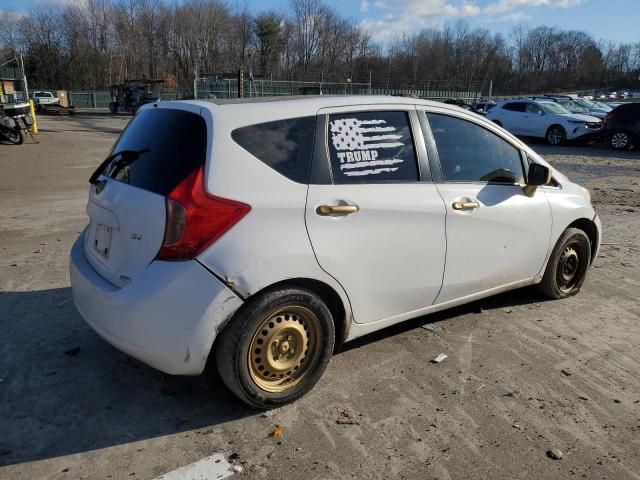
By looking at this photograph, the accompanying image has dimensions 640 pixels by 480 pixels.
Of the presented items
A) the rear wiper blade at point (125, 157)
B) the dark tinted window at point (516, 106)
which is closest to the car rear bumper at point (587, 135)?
the dark tinted window at point (516, 106)

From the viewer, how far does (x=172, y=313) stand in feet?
8.36

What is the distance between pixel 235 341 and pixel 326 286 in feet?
2.00

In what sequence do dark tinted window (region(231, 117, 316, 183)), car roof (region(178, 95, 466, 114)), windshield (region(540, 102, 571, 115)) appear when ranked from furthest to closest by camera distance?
windshield (region(540, 102, 571, 115)), car roof (region(178, 95, 466, 114)), dark tinted window (region(231, 117, 316, 183))

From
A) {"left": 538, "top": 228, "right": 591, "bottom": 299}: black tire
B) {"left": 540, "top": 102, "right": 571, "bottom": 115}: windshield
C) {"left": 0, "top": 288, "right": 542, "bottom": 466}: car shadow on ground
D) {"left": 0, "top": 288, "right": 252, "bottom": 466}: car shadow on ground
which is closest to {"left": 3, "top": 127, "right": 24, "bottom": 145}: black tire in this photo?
{"left": 0, "top": 288, "right": 542, "bottom": 466}: car shadow on ground

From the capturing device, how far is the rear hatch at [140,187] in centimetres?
265

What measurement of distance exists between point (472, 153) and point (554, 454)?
2060mm

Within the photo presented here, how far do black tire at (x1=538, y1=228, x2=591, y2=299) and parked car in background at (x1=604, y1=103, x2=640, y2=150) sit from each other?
1638 cm

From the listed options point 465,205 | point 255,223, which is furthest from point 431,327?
point 255,223

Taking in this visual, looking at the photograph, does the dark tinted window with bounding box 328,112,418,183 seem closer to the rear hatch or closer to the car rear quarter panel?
the car rear quarter panel

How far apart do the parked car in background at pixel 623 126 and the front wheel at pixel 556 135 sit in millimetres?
1415

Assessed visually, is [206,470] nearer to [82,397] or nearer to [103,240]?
[82,397]

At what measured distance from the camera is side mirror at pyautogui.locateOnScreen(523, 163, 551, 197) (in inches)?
156

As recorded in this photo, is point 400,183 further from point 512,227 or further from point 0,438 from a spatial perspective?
point 0,438

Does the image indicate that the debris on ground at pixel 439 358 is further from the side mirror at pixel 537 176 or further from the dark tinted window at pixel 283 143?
the dark tinted window at pixel 283 143
